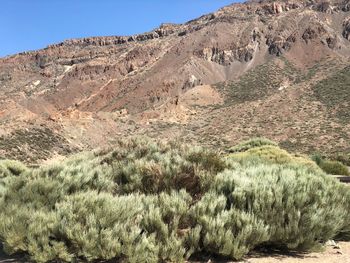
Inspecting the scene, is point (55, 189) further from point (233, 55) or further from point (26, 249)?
point (233, 55)

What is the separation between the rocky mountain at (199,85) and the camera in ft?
185

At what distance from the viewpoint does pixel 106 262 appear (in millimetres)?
6609

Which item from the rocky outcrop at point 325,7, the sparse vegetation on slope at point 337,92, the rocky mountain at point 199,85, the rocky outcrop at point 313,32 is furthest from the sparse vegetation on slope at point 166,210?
the rocky outcrop at point 325,7

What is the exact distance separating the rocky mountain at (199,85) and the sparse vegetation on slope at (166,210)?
36.3 m

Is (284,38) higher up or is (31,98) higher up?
(284,38)

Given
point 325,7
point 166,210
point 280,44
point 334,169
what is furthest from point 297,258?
point 325,7

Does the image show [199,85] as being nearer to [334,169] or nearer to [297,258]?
[334,169]

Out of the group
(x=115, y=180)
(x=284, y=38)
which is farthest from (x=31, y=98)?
(x=115, y=180)

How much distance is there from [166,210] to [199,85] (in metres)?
87.3

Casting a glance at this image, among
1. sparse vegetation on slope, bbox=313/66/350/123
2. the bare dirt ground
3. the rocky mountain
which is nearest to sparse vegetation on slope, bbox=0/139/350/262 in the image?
the bare dirt ground

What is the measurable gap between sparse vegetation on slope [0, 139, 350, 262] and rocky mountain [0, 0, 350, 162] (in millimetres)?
36330

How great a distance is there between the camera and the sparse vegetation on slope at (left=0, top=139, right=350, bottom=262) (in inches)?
256

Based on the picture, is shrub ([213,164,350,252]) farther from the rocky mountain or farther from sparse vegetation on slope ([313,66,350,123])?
sparse vegetation on slope ([313,66,350,123])

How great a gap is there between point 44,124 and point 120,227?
51794 millimetres
